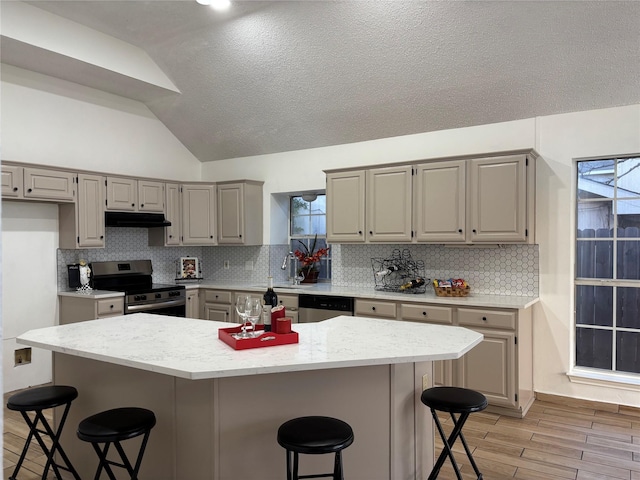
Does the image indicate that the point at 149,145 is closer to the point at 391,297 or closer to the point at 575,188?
the point at 391,297

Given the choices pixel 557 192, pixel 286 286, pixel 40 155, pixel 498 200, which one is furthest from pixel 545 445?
pixel 40 155

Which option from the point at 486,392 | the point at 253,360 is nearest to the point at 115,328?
the point at 253,360

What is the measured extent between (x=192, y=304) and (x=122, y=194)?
152 cm

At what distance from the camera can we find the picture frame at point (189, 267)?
6410 mm

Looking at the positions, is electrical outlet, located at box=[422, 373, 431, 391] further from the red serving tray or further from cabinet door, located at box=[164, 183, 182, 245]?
cabinet door, located at box=[164, 183, 182, 245]

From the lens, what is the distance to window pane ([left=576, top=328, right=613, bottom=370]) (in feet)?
13.9

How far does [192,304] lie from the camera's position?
586cm

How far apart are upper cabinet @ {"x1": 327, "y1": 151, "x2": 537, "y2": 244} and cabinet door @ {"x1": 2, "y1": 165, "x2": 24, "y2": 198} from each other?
116 inches

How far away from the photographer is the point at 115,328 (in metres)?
2.96

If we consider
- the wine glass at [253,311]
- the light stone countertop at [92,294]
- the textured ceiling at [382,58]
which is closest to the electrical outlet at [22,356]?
the light stone countertop at [92,294]

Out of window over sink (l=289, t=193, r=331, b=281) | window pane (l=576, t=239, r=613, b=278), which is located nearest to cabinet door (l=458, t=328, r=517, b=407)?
window pane (l=576, t=239, r=613, b=278)

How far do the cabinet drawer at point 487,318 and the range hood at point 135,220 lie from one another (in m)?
3.52

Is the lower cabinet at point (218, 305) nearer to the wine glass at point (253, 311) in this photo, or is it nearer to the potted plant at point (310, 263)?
the potted plant at point (310, 263)

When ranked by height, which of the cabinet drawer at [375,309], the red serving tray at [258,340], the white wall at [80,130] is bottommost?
the cabinet drawer at [375,309]
